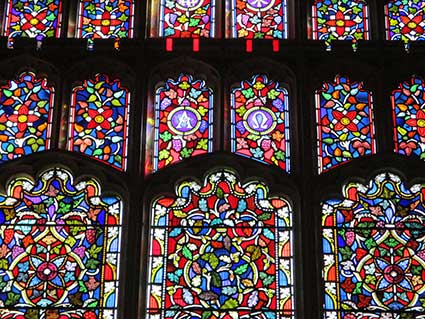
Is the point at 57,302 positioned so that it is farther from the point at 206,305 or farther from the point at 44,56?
the point at 44,56

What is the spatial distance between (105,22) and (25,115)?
55.4 inches

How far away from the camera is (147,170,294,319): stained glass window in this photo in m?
11.4

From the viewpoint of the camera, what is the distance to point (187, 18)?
13070 mm

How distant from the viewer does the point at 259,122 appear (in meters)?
12.4

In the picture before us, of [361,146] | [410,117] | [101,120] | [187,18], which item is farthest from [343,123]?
[101,120]

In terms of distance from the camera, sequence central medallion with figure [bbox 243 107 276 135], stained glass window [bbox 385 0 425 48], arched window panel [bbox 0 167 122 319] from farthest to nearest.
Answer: stained glass window [bbox 385 0 425 48]
central medallion with figure [bbox 243 107 276 135]
arched window panel [bbox 0 167 122 319]

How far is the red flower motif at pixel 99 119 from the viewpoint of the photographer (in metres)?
12.3

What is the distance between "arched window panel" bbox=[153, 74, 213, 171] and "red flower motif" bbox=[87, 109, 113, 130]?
490 millimetres

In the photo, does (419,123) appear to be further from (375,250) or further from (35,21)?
(35,21)

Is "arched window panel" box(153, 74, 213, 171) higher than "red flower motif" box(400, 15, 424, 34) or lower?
lower

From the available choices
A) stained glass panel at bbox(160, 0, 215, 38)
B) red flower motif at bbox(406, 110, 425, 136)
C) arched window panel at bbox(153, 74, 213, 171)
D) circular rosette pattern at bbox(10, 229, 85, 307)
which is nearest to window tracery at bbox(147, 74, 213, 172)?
A: arched window panel at bbox(153, 74, 213, 171)

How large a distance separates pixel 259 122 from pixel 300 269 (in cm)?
173

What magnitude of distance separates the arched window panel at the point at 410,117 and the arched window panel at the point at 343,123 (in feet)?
0.85

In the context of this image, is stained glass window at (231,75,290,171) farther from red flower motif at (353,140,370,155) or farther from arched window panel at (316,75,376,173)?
red flower motif at (353,140,370,155)
